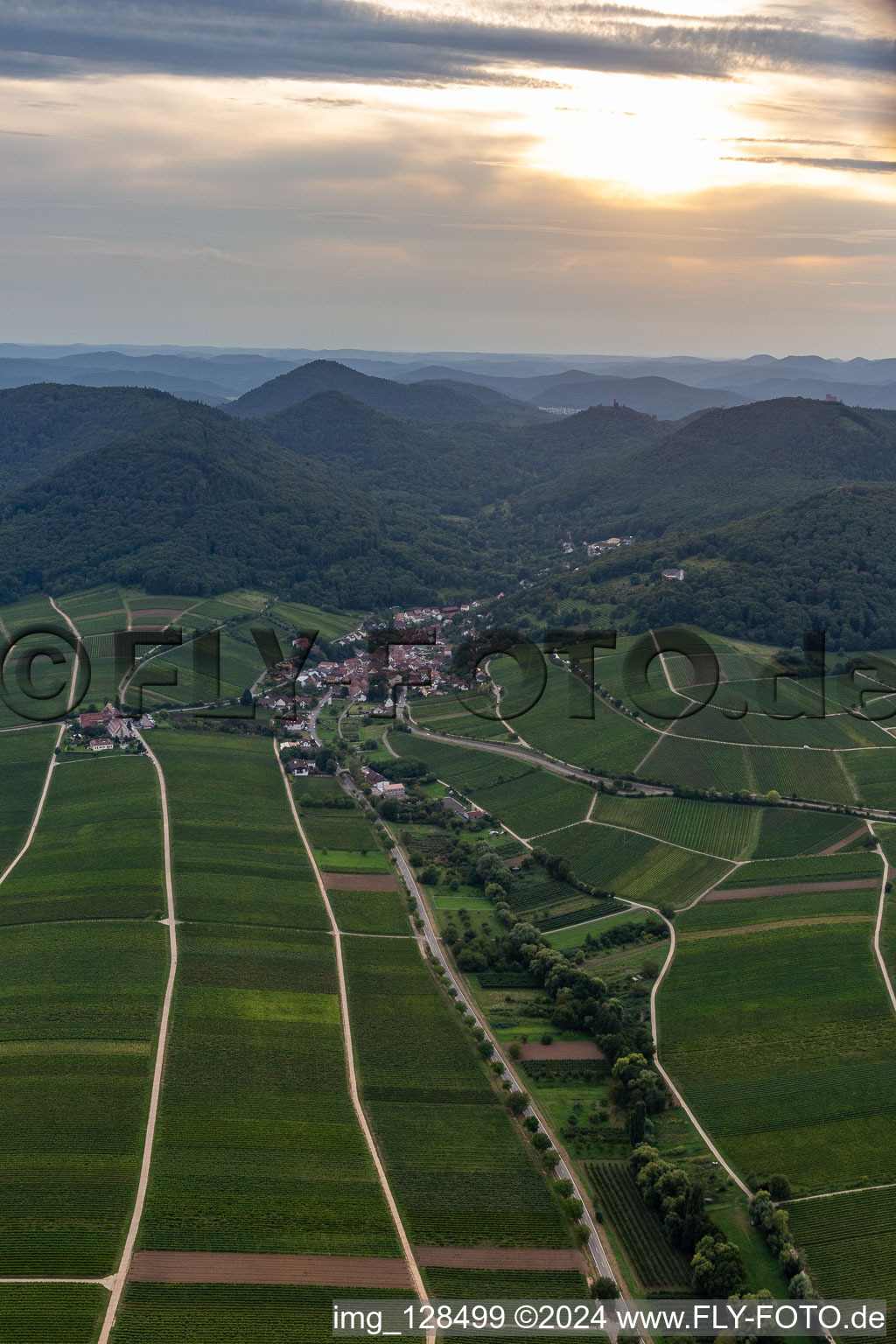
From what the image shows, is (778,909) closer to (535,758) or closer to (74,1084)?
(535,758)

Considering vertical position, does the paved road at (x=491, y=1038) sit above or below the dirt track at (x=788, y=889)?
below

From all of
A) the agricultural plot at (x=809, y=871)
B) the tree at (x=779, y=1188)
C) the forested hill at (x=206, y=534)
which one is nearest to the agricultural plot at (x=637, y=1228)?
the tree at (x=779, y=1188)

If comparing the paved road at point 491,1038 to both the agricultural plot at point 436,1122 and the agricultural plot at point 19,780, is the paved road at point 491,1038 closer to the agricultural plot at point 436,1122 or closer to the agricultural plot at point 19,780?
the agricultural plot at point 436,1122

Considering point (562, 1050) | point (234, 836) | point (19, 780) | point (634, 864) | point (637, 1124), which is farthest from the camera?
point (19, 780)

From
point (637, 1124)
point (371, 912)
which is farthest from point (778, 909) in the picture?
point (371, 912)

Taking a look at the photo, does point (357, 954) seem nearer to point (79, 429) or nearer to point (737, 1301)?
point (737, 1301)

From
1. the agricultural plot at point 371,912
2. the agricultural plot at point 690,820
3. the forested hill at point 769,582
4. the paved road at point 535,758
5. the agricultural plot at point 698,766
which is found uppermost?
the forested hill at point 769,582
